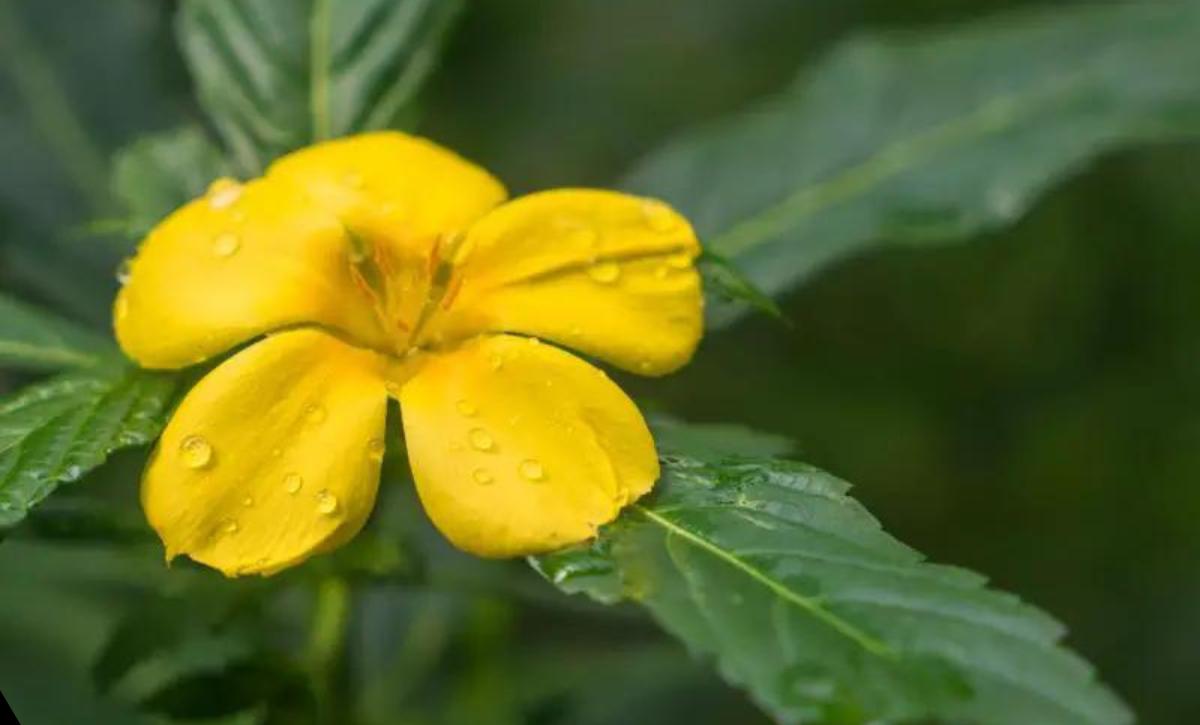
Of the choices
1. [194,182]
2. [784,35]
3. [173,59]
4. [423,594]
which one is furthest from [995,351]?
[194,182]

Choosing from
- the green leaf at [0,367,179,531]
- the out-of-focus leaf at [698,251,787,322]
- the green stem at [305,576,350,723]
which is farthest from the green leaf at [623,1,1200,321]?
the green leaf at [0,367,179,531]

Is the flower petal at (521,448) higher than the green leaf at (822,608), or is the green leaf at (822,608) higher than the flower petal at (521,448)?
the green leaf at (822,608)

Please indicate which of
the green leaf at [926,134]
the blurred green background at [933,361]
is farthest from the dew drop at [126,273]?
the blurred green background at [933,361]

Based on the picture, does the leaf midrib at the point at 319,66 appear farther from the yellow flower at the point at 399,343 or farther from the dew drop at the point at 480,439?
the dew drop at the point at 480,439

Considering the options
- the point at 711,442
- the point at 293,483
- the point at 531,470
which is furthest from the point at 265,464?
the point at 711,442

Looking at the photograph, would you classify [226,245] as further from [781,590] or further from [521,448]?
[781,590]

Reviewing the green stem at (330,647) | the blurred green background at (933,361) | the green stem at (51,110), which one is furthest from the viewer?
the blurred green background at (933,361)
